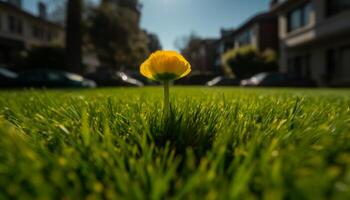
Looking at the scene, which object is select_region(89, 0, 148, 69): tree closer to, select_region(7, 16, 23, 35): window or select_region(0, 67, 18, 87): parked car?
select_region(7, 16, 23, 35): window

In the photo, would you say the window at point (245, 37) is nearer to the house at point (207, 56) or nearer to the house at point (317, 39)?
the house at point (317, 39)

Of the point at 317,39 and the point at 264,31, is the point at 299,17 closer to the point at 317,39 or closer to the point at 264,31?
the point at 317,39

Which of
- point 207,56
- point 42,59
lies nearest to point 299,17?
point 42,59

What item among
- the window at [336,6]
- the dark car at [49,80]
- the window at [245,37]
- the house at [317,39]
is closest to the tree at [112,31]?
the window at [245,37]

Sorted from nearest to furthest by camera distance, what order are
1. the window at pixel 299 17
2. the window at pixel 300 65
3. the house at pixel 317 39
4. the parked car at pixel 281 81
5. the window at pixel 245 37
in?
the house at pixel 317 39 → the parked car at pixel 281 81 → the window at pixel 299 17 → the window at pixel 300 65 → the window at pixel 245 37

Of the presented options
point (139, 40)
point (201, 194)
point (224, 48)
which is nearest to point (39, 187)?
point (201, 194)

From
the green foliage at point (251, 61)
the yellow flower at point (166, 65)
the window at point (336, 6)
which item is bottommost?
the yellow flower at point (166, 65)
